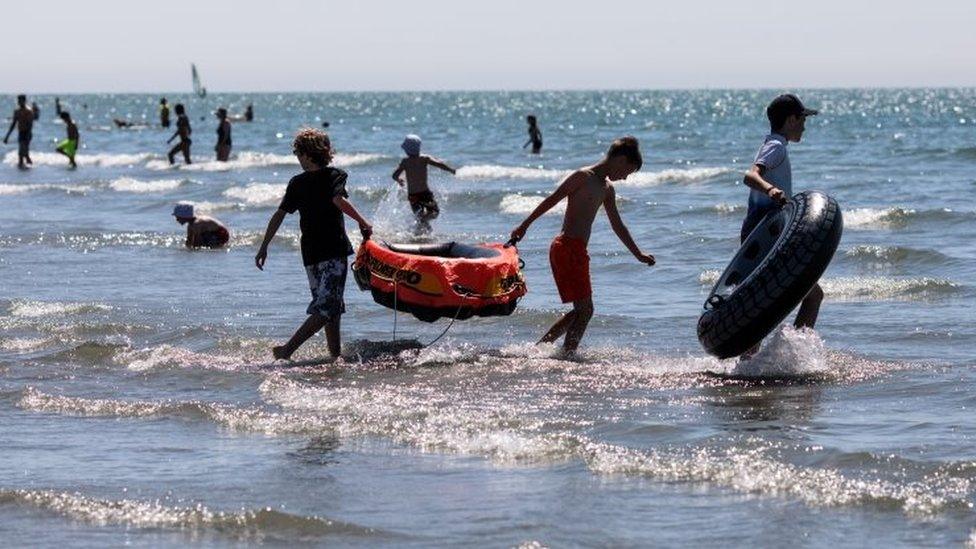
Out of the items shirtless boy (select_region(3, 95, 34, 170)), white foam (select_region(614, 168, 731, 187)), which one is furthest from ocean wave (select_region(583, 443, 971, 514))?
shirtless boy (select_region(3, 95, 34, 170))

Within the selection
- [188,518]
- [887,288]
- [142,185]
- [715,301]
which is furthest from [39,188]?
[188,518]

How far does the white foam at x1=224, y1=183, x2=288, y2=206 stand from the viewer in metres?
26.8

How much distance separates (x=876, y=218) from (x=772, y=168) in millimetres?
12284

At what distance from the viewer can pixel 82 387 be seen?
9.04 m

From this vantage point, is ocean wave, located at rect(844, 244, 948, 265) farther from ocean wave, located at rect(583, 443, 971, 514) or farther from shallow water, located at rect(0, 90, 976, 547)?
ocean wave, located at rect(583, 443, 971, 514)

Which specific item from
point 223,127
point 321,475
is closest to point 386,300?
point 321,475

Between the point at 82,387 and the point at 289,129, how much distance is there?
2538 inches

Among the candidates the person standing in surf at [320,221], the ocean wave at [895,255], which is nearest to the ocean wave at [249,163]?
the ocean wave at [895,255]

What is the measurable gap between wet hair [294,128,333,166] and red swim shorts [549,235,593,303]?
1.47 m

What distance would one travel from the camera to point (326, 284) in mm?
9531

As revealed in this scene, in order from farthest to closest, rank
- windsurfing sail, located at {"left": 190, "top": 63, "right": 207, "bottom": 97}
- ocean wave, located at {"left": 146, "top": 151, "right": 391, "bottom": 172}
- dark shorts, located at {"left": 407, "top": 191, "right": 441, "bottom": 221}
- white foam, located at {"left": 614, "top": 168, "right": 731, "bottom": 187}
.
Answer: windsurfing sail, located at {"left": 190, "top": 63, "right": 207, "bottom": 97} → ocean wave, located at {"left": 146, "top": 151, "right": 391, "bottom": 172} → white foam, located at {"left": 614, "top": 168, "right": 731, "bottom": 187} → dark shorts, located at {"left": 407, "top": 191, "right": 441, "bottom": 221}

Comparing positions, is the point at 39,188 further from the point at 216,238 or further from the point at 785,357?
the point at 785,357

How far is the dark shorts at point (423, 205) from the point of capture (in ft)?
54.5

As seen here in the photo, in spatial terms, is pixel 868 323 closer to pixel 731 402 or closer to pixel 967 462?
pixel 731 402
